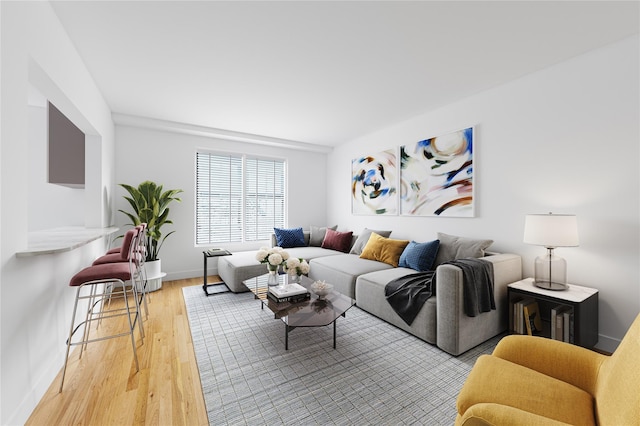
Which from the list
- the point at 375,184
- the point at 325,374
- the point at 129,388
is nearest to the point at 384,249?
the point at 375,184

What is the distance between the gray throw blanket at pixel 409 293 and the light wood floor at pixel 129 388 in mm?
1787

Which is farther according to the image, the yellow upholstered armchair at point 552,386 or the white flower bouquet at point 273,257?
the white flower bouquet at point 273,257

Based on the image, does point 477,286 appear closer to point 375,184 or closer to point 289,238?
point 375,184

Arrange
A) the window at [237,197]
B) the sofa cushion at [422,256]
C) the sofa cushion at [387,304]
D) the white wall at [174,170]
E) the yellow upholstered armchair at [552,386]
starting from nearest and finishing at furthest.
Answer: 1. the yellow upholstered armchair at [552,386]
2. the sofa cushion at [387,304]
3. the sofa cushion at [422,256]
4. the white wall at [174,170]
5. the window at [237,197]

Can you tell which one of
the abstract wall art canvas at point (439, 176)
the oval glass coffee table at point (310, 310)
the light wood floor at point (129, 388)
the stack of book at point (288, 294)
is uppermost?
the abstract wall art canvas at point (439, 176)

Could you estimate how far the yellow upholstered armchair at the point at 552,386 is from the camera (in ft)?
2.95

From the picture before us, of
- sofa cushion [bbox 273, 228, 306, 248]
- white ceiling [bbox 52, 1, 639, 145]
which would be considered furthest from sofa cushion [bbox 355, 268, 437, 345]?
white ceiling [bbox 52, 1, 639, 145]

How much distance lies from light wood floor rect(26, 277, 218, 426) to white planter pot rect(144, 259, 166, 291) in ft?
4.69

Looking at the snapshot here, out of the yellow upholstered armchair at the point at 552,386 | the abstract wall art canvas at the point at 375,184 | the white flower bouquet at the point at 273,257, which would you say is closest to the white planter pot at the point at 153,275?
the white flower bouquet at the point at 273,257

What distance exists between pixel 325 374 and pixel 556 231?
2.22 m

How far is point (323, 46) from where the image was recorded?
7.64ft

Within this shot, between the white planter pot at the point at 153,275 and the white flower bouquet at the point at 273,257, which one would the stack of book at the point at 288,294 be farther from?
the white planter pot at the point at 153,275

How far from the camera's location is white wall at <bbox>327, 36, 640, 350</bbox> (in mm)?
2238

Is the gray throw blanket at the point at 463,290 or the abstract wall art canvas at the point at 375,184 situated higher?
the abstract wall art canvas at the point at 375,184
